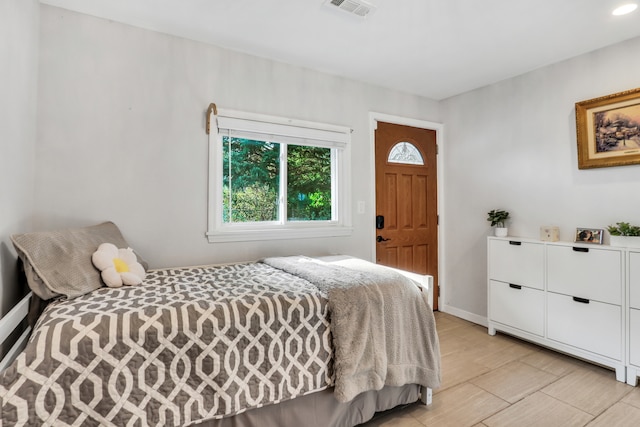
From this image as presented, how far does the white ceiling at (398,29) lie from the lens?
6.60 ft

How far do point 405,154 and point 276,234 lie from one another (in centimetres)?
174

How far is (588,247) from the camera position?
2385mm

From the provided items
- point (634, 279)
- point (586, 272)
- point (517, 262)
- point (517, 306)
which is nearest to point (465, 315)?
point (517, 306)

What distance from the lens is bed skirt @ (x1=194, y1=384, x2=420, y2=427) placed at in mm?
1478

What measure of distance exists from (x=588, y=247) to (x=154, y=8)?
3.40 m

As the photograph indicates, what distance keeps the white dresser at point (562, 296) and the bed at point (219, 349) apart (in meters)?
1.36

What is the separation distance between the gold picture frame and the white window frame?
190cm

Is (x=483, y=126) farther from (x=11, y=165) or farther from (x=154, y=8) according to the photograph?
(x=11, y=165)

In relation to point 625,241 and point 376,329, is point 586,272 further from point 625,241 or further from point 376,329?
point 376,329

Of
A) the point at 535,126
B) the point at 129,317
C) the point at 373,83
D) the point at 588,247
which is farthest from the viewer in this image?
the point at 373,83

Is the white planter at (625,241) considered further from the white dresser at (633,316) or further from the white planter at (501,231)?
the white planter at (501,231)

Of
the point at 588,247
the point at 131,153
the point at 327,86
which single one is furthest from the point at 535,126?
the point at 131,153

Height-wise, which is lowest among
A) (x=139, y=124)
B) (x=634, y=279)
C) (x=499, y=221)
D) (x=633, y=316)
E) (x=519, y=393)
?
(x=519, y=393)

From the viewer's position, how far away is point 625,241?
2.28m
